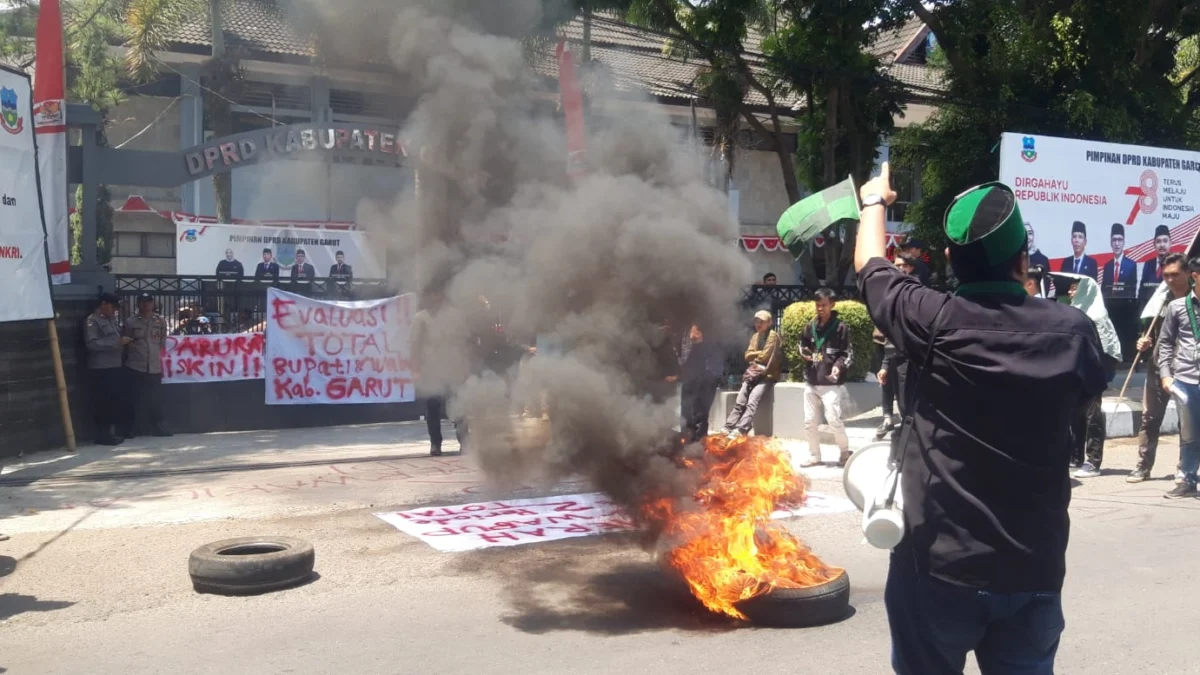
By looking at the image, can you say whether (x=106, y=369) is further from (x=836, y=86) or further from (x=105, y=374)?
(x=836, y=86)

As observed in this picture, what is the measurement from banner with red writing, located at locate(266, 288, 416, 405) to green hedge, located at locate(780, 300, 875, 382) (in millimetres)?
4673

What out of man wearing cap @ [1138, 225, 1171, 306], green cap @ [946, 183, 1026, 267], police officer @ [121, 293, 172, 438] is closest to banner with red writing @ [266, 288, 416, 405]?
police officer @ [121, 293, 172, 438]

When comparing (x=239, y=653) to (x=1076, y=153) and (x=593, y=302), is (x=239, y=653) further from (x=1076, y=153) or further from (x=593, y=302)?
(x=1076, y=153)

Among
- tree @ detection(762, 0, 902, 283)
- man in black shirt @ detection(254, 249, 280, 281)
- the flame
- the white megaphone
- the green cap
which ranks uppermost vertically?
tree @ detection(762, 0, 902, 283)

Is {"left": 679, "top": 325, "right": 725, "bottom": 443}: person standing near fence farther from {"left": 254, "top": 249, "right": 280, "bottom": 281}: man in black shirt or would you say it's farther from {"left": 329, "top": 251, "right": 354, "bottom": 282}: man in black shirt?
{"left": 254, "top": 249, "right": 280, "bottom": 281}: man in black shirt

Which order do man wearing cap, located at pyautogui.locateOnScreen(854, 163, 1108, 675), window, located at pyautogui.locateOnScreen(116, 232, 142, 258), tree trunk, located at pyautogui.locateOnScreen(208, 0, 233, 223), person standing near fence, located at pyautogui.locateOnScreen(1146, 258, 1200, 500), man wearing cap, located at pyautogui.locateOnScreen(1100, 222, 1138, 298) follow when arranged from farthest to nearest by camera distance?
window, located at pyautogui.locateOnScreen(116, 232, 142, 258), tree trunk, located at pyautogui.locateOnScreen(208, 0, 233, 223), man wearing cap, located at pyautogui.locateOnScreen(1100, 222, 1138, 298), person standing near fence, located at pyautogui.locateOnScreen(1146, 258, 1200, 500), man wearing cap, located at pyautogui.locateOnScreen(854, 163, 1108, 675)

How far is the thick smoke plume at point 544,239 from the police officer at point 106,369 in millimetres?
4132

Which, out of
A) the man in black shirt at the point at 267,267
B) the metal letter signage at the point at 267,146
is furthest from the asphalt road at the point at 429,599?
the man in black shirt at the point at 267,267

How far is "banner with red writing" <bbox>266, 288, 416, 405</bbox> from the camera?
40.6 feet

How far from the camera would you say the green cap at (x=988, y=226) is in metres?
2.61

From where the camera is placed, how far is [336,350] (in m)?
12.6

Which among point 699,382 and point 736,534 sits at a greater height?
point 699,382

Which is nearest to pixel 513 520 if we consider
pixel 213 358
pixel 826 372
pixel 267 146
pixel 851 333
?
pixel 826 372

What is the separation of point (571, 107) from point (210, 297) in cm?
609
